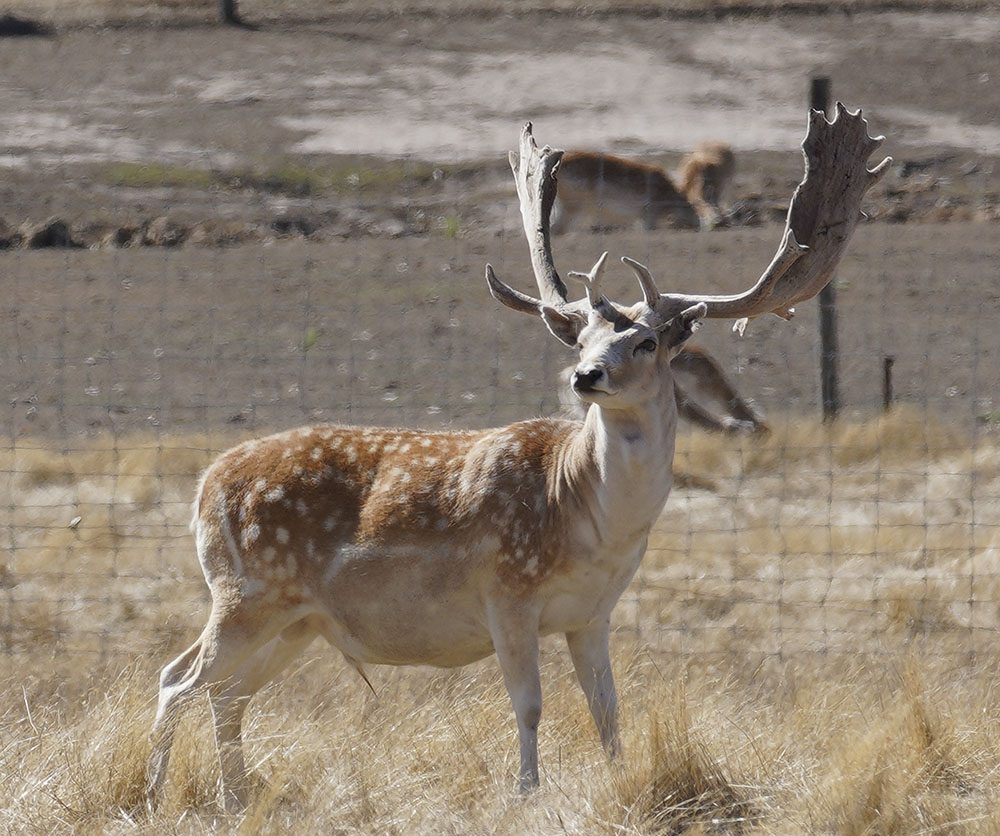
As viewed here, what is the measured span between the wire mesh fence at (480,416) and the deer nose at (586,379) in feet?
10.0

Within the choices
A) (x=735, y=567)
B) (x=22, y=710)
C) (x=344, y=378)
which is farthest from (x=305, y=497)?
(x=344, y=378)

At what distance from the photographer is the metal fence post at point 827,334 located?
10422 millimetres

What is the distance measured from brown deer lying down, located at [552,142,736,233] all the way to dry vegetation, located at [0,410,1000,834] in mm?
6557

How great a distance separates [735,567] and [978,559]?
1.20 metres

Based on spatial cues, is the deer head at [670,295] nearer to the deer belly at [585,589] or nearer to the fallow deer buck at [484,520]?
the fallow deer buck at [484,520]

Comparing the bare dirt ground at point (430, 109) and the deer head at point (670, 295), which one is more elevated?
the deer head at point (670, 295)

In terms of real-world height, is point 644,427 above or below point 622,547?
above

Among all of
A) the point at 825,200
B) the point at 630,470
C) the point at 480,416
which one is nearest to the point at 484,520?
the point at 630,470

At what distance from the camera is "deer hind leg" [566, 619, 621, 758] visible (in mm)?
6309

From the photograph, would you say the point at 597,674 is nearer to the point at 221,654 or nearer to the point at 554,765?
the point at 554,765

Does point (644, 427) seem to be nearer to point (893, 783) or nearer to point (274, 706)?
point (893, 783)

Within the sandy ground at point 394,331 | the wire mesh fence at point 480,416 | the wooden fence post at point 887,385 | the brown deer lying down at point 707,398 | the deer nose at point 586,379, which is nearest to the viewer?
the deer nose at point 586,379

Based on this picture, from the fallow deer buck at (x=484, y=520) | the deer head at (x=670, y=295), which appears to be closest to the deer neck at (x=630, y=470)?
the fallow deer buck at (x=484, y=520)

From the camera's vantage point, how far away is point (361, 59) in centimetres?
2530
